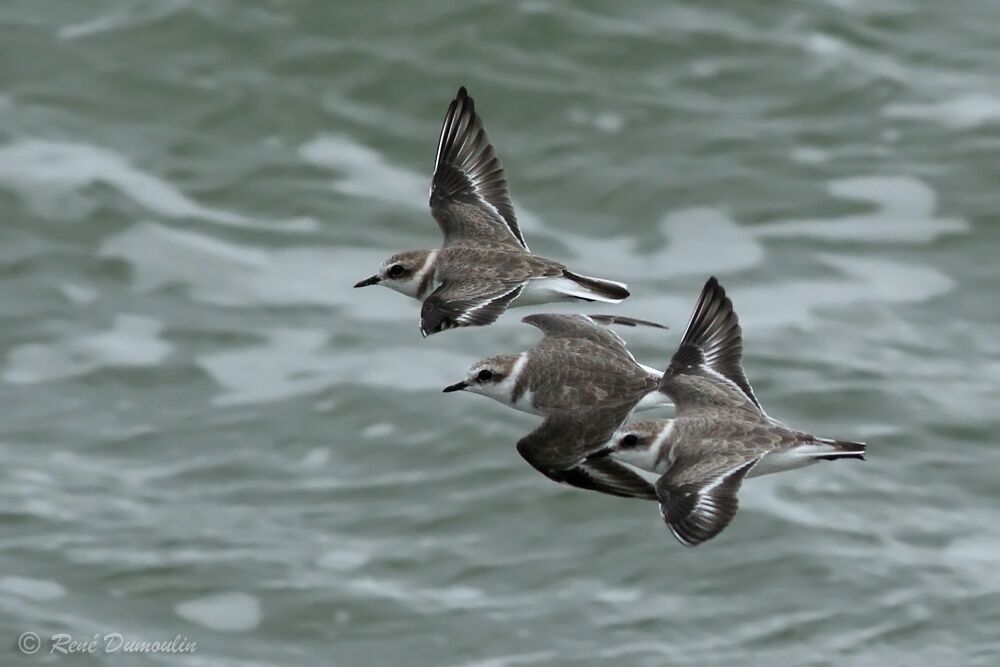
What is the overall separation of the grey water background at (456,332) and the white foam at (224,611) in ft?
0.08

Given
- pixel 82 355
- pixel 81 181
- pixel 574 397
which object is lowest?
pixel 574 397

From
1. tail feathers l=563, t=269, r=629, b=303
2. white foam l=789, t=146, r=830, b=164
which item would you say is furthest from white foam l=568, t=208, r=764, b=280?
tail feathers l=563, t=269, r=629, b=303

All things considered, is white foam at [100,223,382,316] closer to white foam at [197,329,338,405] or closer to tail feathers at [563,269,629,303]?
white foam at [197,329,338,405]

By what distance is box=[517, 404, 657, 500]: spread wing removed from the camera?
362 inches

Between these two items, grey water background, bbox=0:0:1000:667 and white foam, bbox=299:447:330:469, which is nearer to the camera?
grey water background, bbox=0:0:1000:667

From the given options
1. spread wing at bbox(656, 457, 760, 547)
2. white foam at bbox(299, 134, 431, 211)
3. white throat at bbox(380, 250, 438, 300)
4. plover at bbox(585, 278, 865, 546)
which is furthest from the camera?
white foam at bbox(299, 134, 431, 211)

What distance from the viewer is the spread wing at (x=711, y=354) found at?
941 centimetres

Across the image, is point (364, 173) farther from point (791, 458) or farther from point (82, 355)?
point (791, 458)

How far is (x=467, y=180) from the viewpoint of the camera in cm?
1107

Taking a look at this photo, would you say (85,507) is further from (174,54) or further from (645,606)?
(174,54)

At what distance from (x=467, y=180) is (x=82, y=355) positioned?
757 cm

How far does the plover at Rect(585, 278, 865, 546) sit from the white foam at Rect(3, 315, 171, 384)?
29.6 feet

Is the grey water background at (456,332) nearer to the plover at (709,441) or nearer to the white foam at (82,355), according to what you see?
the white foam at (82,355)

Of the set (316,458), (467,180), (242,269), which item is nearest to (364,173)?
(242,269)
